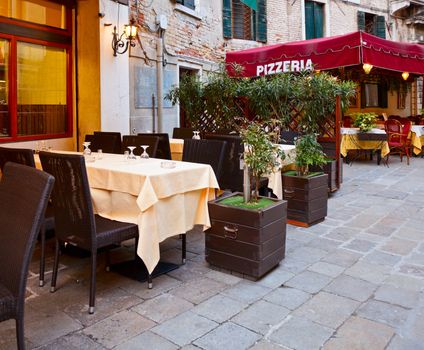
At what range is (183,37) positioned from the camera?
30.7 feet

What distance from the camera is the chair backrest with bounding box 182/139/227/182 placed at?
4258 millimetres

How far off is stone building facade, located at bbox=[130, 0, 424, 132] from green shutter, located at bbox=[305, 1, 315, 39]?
4.9 inches

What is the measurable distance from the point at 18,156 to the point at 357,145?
8309 millimetres

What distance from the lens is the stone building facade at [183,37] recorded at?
8062 mm

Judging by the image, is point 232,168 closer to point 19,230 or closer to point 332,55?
point 19,230

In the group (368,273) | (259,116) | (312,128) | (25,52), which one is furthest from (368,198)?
(25,52)

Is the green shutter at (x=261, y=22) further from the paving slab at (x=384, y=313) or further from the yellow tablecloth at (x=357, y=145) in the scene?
the paving slab at (x=384, y=313)

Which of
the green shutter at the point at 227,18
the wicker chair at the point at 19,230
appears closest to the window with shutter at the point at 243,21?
the green shutter at the point at 227,18

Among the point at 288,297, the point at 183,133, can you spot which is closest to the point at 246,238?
the point at 288,297

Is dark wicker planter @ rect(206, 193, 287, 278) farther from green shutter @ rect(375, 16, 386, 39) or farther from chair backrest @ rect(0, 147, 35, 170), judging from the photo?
green shutter @ rect(375, 16, 386, 39)

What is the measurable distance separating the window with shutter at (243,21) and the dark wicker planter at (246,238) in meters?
8.21

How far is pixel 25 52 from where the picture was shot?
588cm

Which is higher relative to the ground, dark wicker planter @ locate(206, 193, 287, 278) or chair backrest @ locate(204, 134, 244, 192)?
chair backrest @ locate(204, 134, 244, 192)

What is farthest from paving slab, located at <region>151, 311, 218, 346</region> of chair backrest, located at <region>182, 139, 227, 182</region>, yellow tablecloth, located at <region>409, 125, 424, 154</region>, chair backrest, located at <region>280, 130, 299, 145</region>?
yellow tablecloth, located at <region>409, 125, 424, 154</region>
